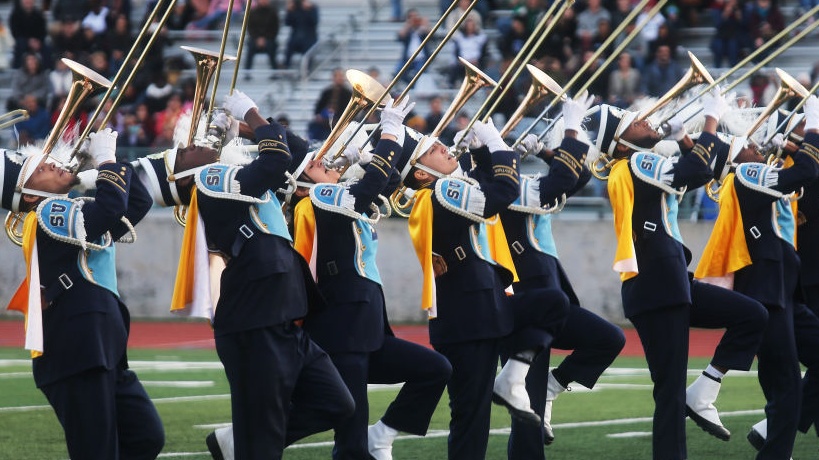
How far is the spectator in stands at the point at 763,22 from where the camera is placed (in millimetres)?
15492

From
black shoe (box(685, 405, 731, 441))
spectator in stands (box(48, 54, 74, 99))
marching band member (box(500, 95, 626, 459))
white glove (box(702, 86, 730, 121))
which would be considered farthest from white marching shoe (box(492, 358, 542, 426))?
spectator in stands (box(48, 54, 74, 99))

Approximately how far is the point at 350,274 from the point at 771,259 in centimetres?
237

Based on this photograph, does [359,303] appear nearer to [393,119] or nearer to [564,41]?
[393,119]

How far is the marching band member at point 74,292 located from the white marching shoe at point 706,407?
293 cm

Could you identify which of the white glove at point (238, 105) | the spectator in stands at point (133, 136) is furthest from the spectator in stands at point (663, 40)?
the white glove at point (238, 105)

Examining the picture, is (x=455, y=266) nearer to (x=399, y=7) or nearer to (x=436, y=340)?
(x=436, y=340)

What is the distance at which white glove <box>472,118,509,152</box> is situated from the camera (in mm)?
7109

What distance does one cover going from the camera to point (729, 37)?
1572 centimetres

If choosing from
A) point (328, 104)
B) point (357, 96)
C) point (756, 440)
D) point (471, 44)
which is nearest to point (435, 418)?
point (756, 440)

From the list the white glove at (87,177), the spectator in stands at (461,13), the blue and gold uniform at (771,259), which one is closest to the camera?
the white glove at (87,177)

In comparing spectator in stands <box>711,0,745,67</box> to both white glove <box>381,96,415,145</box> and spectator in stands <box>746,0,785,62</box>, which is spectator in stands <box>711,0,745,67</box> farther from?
white glove <box>381,96,415,145</box>

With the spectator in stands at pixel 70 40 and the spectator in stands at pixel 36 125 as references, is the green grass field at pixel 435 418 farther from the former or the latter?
the spectator in stands at pixel 70 40

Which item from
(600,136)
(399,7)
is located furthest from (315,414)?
(399,7)

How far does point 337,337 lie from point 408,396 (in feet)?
1.71
